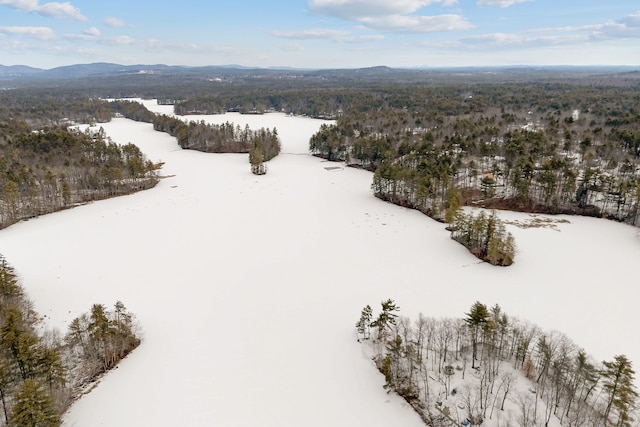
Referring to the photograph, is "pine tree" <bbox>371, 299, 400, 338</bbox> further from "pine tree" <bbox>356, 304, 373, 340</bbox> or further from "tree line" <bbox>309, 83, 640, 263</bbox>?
"tree line" <bbox>309, 83, 640, 263</bbox>

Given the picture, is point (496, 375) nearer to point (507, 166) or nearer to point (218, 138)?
point (507, 166)

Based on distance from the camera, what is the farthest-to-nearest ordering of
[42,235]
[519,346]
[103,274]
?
[42,235] → [103,274] → [519,346]

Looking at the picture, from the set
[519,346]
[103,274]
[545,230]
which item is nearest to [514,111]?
[545,230]

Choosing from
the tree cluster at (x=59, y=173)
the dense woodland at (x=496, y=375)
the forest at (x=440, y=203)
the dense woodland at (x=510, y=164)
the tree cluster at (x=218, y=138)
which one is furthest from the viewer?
the tree cluster at (x=218, y=138)

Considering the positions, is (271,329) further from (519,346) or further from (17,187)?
(17,187)

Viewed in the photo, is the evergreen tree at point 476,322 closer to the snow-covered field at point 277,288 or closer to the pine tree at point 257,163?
the snow-covered field at point 277,288

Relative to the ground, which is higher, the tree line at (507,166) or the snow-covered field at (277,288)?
the tree line at (507,166)

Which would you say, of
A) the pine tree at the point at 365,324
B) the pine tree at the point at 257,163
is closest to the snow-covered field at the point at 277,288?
the pine tree at the point at 365,324
